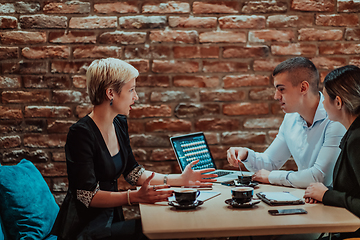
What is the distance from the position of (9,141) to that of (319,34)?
239cm

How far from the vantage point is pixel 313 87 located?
203 centimetres

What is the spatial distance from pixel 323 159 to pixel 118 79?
3.74ft

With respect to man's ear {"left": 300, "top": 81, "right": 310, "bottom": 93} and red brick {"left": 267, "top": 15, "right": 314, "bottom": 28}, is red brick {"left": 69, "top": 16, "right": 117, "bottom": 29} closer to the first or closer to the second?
red brick {"left": 267, "top": 15, "right": 314, "bottom": 28}

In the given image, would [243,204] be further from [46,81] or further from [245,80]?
[46,81]

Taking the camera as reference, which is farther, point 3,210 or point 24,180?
point 24,180

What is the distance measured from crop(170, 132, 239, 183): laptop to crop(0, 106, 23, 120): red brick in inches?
47.3

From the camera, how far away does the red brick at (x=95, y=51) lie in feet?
7.91

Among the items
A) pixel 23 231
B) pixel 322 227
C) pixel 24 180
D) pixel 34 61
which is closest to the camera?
pixel 322 227

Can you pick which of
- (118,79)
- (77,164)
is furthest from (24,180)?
(118,79)

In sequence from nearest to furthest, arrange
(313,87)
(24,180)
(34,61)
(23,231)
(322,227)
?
A: (322,227), (23,231), (24,180), (313,87), (34,61)

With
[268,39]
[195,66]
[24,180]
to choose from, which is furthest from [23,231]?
[268,39]

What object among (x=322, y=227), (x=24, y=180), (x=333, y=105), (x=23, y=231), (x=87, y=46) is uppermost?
(x=87, y=46)

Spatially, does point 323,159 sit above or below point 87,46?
below

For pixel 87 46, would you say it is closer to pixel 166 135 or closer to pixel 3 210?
pixel 166 135
